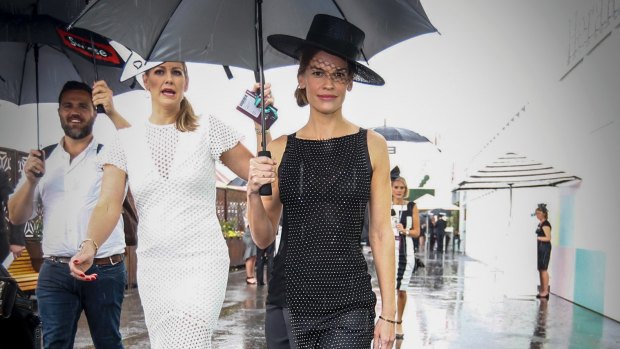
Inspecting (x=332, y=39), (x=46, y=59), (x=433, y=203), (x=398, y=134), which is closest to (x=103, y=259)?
(x=332, y=39)

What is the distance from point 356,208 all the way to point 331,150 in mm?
238

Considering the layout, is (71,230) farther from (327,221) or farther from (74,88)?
(327,221)

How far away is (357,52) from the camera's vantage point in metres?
2.75

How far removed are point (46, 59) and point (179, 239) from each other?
10.3ft

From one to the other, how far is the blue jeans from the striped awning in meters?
8.74

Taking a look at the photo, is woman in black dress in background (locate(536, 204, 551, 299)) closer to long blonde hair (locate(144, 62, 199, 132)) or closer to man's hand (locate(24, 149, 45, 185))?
man's hand (locate(24, 149, 45, 185))

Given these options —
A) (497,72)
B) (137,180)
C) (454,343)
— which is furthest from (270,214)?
(497,72)

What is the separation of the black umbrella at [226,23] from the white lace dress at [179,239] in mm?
807

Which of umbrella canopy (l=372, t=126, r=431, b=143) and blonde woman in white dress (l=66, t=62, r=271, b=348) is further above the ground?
umbrella canopy (l=372, t=126, r=431, b=143)

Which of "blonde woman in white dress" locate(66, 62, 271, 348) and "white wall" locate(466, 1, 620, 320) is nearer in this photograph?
"blonde woman in white dress" locate(66, 62, 271, 348)

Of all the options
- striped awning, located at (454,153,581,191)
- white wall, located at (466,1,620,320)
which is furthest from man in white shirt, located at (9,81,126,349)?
Answer: striped awning, located at (454,153,581,191)

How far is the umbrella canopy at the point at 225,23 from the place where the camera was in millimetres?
3521

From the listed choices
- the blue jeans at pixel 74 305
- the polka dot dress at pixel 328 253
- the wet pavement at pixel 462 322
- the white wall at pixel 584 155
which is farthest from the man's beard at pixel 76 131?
the white wall at pixel 584 155

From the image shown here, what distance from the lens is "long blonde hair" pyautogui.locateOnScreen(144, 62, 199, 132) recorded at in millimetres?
2832
